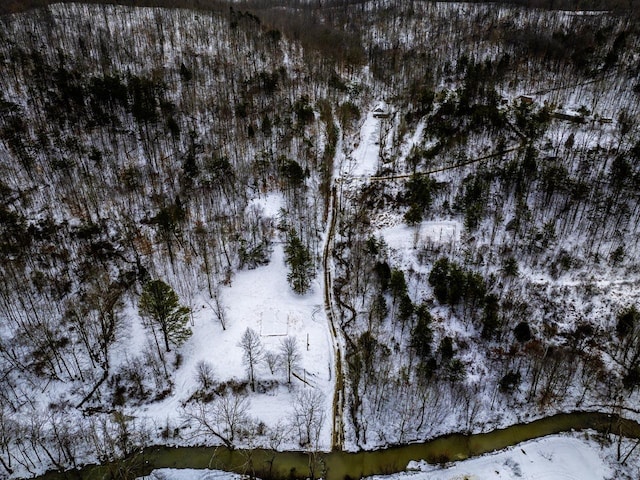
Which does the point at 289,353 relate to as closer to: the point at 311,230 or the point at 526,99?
the point at 311,230

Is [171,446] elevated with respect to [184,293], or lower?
lower

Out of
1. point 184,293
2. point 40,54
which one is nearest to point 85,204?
point 184,293

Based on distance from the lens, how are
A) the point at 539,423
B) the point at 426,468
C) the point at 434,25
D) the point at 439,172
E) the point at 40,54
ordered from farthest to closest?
the point at 434,25
the point at 40,54
the point at 439,172
the point at 539,423
the point at 426,468

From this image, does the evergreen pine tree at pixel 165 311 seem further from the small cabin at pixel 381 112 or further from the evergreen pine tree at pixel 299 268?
the small cabin at pixel 381 112

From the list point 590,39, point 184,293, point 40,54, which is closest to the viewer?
point 184,293

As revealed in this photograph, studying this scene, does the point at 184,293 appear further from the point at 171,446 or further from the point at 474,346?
the point at 474,346

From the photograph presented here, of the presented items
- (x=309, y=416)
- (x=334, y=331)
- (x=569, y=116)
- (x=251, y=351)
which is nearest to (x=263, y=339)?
(x=251, y=351)

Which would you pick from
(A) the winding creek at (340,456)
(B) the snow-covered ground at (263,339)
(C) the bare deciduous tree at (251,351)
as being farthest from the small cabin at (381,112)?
(A) the winding creek at (340,456)

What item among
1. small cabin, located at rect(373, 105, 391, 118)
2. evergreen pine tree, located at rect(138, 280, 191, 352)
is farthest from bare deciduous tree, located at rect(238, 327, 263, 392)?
small cabin, located at rect(373, 105, 391, 118)
